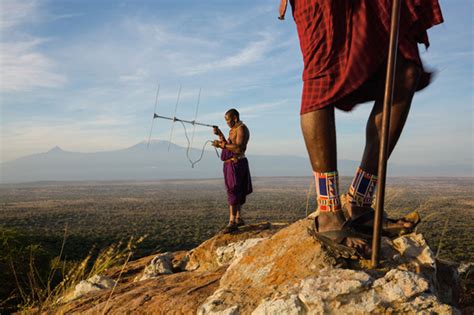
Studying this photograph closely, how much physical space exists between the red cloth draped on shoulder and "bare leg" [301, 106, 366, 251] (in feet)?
0.21

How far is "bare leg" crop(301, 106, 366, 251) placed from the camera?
105 inches

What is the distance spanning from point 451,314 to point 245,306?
108 centimetres

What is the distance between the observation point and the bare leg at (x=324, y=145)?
8.72ft

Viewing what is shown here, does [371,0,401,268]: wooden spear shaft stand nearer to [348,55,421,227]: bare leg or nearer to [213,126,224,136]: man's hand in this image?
[348,55,421,227]: bare leg

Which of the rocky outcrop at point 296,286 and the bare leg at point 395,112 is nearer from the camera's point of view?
the rocky outcrop at point 296,286

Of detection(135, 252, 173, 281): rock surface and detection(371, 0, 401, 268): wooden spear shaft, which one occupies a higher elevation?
detection(371, 0, 401, 268): wooden spear shaft

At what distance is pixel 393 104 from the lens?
8.82ft

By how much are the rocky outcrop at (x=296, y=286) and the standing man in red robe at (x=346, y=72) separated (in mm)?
234

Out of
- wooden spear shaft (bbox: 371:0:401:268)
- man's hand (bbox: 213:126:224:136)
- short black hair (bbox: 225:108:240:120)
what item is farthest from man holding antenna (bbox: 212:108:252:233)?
wooden spear shaft (bbox: 371:0:401:268)

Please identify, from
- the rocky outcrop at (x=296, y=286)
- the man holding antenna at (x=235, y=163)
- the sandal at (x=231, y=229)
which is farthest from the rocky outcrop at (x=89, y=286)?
the man holding antenna at (x=235, y=163)

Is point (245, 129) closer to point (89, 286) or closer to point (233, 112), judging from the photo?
point (233, 112)

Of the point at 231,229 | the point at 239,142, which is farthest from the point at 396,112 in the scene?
the point at 231,229

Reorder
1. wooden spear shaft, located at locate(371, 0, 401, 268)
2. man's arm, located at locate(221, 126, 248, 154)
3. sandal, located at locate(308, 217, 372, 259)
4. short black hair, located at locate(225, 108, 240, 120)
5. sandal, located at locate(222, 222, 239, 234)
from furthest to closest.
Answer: short black hair, located at locate(225, 108, 240, 120) < man's arm, located at locate(221, 126, 248, 154) < sandal, located at locate(222, 222, 239, 234) < sandal, located at locate(308, 217, 372, 259) < wooden spear shaft, located at locate(371, 0, 401, 268)

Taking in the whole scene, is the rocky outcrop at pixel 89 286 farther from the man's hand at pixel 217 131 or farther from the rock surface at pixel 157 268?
the man's hand at pixel 217 131
